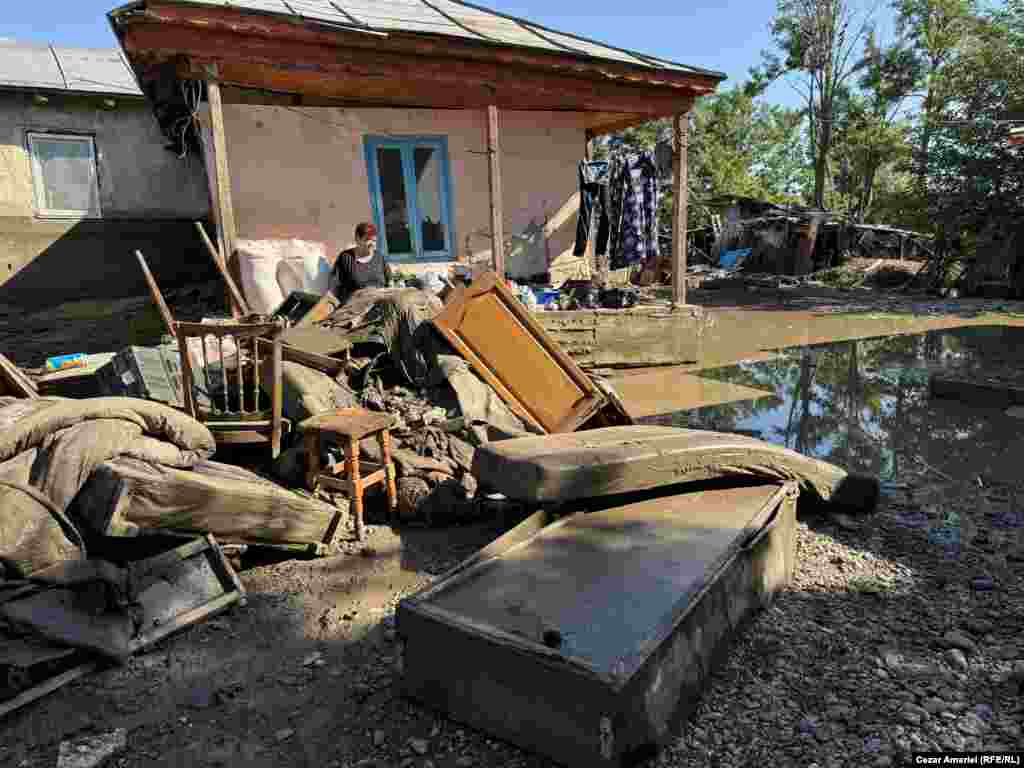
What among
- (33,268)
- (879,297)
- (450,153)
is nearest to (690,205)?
(879,297)

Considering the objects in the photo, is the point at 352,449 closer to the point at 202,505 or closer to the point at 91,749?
the point at 202,505

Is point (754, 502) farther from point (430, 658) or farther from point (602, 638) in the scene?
point (430, 658)

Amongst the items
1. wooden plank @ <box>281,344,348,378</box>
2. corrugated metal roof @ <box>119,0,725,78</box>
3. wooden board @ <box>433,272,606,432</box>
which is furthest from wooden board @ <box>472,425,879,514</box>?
corrugated metal roof @ <box>119,0,725,78</box>

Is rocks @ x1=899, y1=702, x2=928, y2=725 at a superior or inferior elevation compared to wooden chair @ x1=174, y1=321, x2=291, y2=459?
inferior

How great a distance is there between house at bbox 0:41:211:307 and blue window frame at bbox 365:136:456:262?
13.8 feet

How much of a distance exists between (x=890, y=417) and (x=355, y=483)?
4971mm

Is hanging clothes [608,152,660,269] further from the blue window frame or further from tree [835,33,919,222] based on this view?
tree [835,33,919,222]

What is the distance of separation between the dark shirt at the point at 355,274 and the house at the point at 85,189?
5630mm

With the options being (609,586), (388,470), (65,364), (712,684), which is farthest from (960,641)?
(65,364)

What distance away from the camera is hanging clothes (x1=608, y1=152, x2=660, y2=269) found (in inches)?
Answer: 348

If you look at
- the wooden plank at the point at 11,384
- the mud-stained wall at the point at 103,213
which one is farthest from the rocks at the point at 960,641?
the mud-stained wall at the point at 103,213

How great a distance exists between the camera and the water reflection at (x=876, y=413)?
484cm

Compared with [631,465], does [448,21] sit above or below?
above

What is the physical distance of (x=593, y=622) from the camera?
2.23 m
